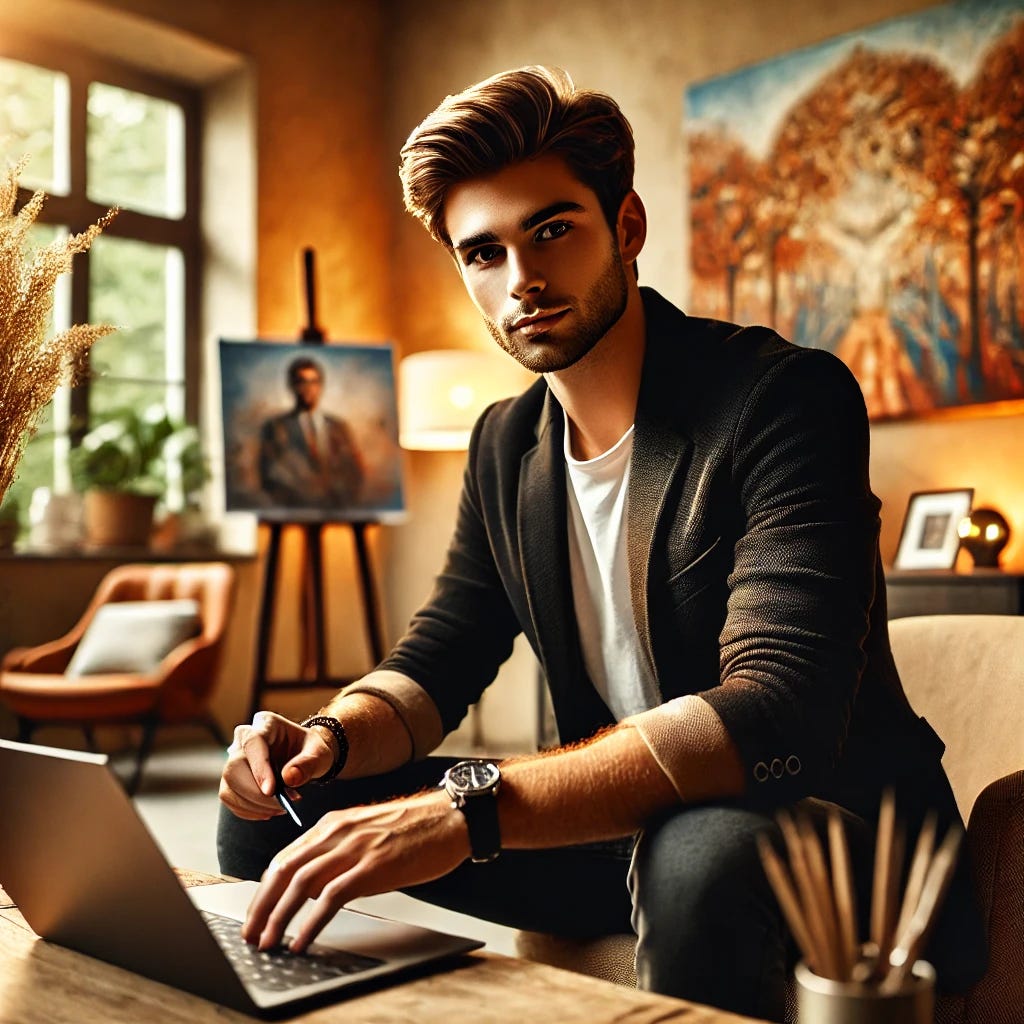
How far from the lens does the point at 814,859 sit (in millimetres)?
600

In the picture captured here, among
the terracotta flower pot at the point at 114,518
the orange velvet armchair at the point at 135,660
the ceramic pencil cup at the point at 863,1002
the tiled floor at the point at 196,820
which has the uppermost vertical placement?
the terracotta flower pot at the point at 114,518

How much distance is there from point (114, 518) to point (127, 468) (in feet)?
0.76

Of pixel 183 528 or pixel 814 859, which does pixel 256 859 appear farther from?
pixel 183 528

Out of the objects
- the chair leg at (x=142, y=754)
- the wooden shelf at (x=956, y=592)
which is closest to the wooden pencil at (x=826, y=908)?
the wooden shelf at (x=956, y=592)

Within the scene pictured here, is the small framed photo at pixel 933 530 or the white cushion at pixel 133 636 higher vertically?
the small framed photo at pixel 933 530

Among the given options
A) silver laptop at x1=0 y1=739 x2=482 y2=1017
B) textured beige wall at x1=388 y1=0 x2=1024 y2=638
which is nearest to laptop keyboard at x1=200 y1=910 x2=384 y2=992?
silver laptop at x1=0 y1=739 x2=482 y2=1017

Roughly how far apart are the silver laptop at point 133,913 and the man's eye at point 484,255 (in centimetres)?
81

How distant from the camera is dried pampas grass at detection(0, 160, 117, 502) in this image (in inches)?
47.8

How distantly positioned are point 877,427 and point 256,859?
11.0 ft

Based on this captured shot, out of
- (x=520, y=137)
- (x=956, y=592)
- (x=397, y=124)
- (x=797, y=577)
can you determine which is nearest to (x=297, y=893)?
(x=797, y=577)

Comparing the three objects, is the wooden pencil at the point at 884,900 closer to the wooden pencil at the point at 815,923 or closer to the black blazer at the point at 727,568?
the wooden pencil at the point at 815,923

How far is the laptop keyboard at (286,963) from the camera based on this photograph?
83 cm

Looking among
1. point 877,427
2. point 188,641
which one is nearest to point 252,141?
point 188,641

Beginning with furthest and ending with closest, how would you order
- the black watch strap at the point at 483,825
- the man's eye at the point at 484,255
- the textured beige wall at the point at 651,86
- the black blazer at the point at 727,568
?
the textured beige wall at the point at 651,86 < the man's eye at the point at 484,255 < the black blazer at the point at 727,568 < the black watch strap at the point at 483,825
